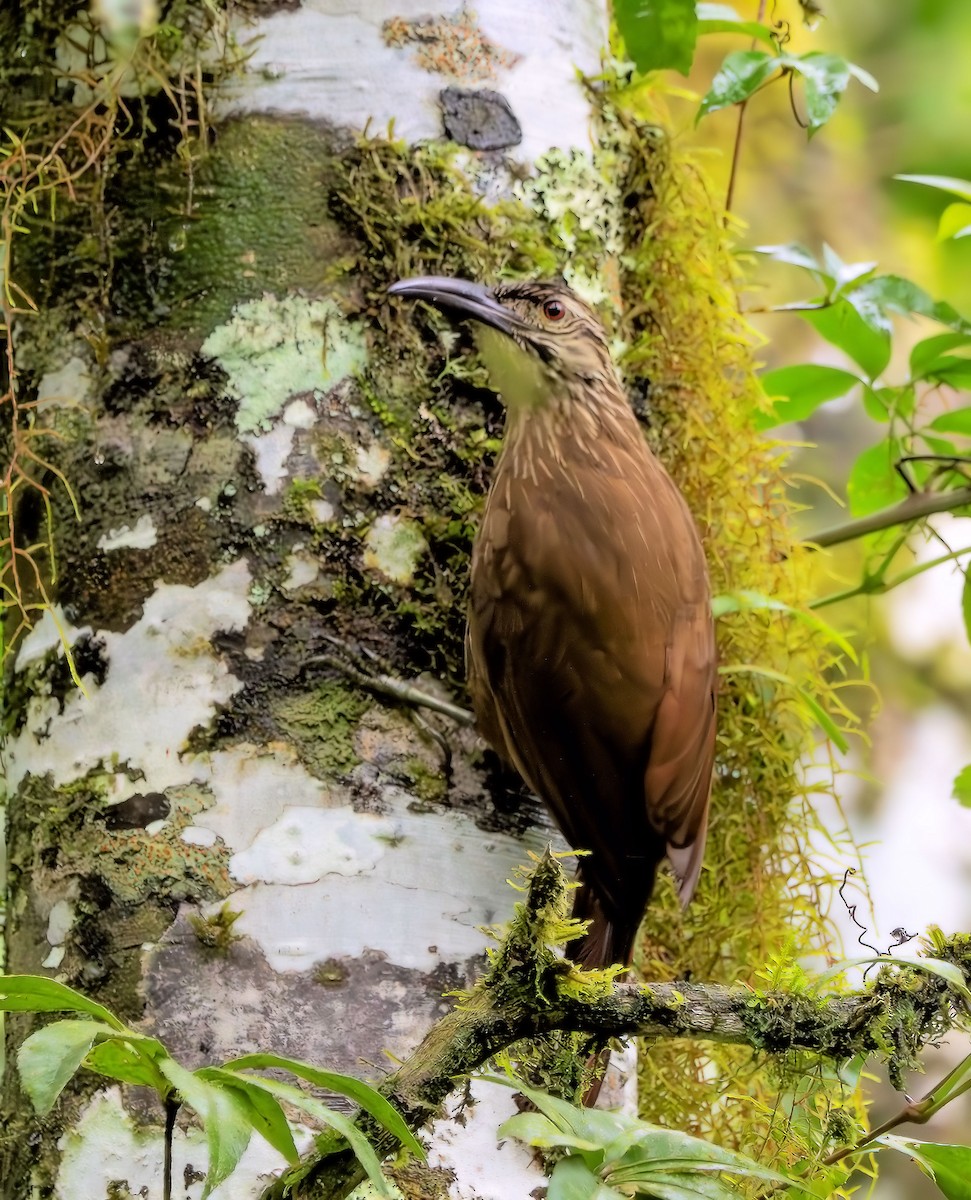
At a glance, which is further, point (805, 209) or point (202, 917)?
point (805, 209)

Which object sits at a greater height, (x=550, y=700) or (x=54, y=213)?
(x=54, y=213)

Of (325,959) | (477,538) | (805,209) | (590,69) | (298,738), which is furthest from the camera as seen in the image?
(805,209)

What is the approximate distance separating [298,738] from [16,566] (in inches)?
20.3

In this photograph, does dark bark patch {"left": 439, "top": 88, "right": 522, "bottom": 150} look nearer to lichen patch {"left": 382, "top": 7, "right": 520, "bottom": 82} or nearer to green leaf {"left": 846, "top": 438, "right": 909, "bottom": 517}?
lichen patch {"left": 382, "top": 7, "right": 520, "bottom": 82}

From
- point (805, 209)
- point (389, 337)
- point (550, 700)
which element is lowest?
point (805, 209)

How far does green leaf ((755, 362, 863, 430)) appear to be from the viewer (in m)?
2.52

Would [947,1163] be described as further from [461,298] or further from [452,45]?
[452,45]

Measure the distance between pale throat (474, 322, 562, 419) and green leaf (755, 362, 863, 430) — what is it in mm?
520

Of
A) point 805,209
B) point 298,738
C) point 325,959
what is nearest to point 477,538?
point 298,738

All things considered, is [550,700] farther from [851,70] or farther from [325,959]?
[851,70]

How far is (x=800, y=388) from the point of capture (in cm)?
254

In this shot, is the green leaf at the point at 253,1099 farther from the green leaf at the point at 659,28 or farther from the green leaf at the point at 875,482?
the green leaf at the point at 875,482

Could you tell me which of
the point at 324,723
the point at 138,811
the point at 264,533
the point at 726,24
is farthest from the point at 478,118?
the point at 138,811

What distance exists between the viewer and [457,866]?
70.6 inches
